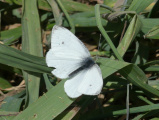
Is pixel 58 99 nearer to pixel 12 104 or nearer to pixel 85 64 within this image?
pixel 85 64

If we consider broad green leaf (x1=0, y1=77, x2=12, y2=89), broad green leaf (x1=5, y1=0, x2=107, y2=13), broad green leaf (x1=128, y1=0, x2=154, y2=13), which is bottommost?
broad green leaf (x1=0, y1=77, x2=12, y2=89)

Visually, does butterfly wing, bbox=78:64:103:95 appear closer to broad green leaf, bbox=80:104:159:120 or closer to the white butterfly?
the white butterfly

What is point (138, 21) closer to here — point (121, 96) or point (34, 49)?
point (121, 96)

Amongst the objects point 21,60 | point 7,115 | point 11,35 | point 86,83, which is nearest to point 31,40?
point 21,60

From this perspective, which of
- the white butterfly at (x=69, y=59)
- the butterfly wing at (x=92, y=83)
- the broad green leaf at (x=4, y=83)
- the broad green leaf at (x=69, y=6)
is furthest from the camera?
the broad green leaf at (x=69, y=6)

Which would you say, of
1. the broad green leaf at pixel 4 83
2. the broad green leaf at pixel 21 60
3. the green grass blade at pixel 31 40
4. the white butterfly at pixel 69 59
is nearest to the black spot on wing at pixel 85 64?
the white butterfly at pixel 69 59

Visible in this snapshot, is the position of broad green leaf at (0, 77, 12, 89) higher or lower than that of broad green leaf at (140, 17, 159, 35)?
lower

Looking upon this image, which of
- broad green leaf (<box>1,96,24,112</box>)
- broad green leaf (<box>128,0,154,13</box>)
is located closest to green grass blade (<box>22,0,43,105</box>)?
broad green leaf (<box>1,96,24,112</box>)

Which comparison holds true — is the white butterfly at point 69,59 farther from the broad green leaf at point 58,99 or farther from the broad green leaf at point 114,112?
the broad green leaf at point 114,112

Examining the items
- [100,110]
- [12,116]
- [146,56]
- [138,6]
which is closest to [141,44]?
[146,56]
